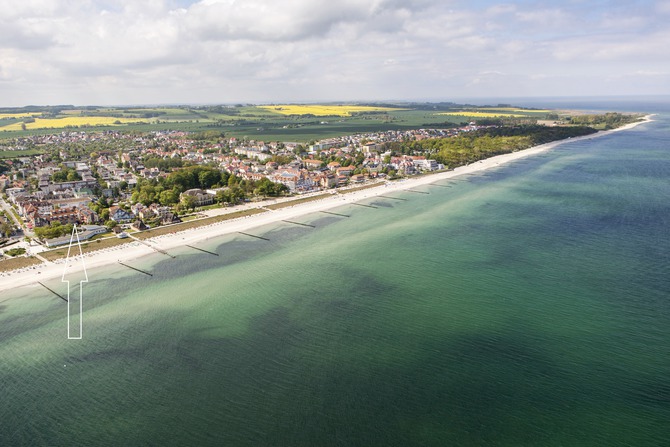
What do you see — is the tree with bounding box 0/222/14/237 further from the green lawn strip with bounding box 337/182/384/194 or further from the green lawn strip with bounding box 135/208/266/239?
the green lawn strip with bounding box 337/182/384/194

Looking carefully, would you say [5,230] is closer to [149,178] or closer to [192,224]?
[192,224]

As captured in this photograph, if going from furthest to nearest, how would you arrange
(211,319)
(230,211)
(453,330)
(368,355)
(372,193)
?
(372,193)
(230,211)
(211,319)
(453,330)
(368,355)

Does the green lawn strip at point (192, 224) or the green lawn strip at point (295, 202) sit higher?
the green lawn strip at point (295, 202)

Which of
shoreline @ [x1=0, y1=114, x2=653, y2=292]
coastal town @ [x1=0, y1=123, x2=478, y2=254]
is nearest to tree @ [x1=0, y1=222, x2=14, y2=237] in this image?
coastal town @ [x1=0, y1=123, x2=478, y2=254]

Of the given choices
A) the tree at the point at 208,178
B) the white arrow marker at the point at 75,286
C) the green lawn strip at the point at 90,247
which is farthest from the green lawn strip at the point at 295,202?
the white arrow marker at the point at 75,286

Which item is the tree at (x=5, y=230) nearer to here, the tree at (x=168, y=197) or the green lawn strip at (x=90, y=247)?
the green lawn strip at (x=90, y=247)

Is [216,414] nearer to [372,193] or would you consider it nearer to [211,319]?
[211,319]

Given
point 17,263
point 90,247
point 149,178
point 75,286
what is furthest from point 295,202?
point 17,263

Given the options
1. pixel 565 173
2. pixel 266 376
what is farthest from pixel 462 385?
pixel 565 173
